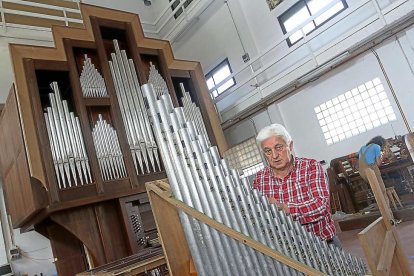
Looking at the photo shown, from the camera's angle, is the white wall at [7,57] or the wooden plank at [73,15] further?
the wooden plank at [73,15]

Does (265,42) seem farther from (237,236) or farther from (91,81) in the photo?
(237,236)

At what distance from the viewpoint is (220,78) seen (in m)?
8.69

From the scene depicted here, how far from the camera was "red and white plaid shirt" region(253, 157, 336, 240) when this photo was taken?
196 cm

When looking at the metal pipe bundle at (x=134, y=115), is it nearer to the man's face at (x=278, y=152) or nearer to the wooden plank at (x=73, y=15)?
the man's face at (x=278, y=152)

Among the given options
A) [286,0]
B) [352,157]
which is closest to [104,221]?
[352,157]

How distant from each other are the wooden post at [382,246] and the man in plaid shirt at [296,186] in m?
0.29

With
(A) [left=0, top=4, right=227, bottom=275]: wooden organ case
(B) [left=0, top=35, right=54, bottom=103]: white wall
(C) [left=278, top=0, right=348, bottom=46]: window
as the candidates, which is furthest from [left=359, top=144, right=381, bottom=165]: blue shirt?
(B) [left=0, top=35, right=54, bottom=103]: white wall

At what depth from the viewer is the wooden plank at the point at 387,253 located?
4.78 ft

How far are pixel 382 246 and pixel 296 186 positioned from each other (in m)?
0.53

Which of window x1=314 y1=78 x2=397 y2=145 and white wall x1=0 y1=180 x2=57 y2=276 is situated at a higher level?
window x1=314 y1=78 x2=397 y2=145

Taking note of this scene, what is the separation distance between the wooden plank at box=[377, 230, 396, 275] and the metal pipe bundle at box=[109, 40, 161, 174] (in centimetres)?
356

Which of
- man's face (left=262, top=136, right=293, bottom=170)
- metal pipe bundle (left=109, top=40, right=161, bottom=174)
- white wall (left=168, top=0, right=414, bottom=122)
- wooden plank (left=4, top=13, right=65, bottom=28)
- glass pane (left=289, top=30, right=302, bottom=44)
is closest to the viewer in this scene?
man's face (left=262, top=136, right=293, bottom=170)

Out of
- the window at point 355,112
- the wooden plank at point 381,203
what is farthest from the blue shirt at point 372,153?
the wooden plank at point 381,203

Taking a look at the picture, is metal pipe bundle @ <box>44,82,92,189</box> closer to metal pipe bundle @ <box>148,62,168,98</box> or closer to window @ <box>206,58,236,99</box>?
metal pipe bundle @ <box>148,62,168,98</box>
